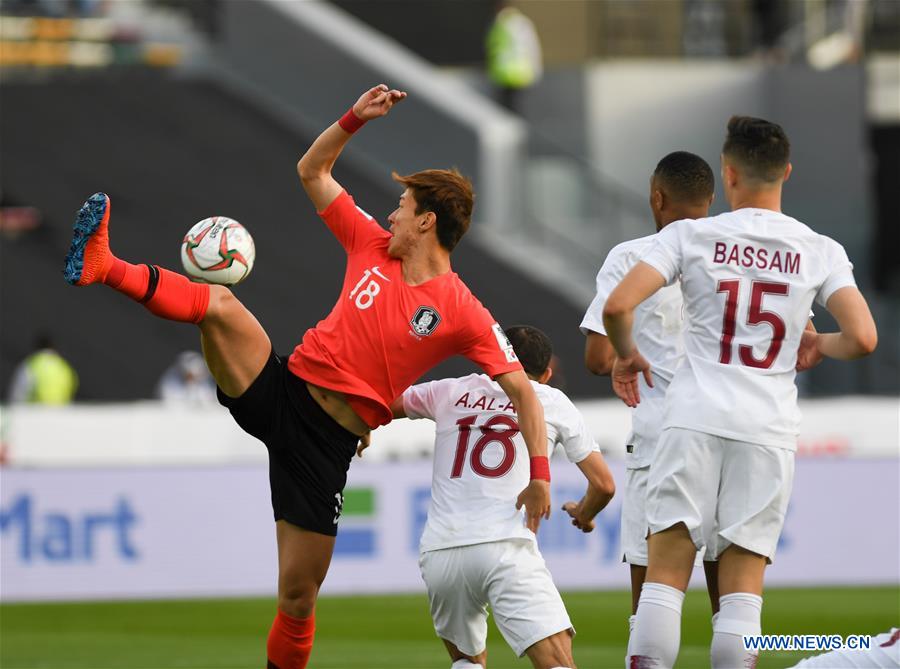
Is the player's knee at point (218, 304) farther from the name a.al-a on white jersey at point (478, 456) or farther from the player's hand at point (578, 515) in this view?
the player's hand at point (578, 515)

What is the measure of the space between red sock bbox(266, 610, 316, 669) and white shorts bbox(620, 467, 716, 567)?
1.37 m

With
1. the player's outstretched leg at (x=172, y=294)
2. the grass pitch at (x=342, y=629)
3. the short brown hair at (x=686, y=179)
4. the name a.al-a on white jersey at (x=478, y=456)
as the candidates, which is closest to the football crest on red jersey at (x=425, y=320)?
the name a.al-a on white jersey at (x=478, y=456)

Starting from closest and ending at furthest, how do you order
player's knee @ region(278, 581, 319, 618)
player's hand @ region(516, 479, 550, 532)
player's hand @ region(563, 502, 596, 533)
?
player's hand @ region(516, 479, 550, 532) < player's hand @ region(563, 502, 596, 533) < player's knee @ region(278, 581, 319, 618)

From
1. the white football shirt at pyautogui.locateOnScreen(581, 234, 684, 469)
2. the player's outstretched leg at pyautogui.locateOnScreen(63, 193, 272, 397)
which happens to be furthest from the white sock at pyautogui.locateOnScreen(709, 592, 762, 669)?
the player's outstretched leg at pyautogui.locateOnScreen(63, 193, 272, 397)

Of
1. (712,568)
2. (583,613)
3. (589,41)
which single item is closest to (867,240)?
(589,41)

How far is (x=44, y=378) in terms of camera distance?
1947 cm

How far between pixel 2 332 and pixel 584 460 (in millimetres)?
16124

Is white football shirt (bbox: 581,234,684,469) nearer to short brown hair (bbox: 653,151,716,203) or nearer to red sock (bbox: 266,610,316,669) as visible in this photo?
short brown hair (bbox: 653,151,716,203)

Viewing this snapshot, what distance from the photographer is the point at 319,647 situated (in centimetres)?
1105

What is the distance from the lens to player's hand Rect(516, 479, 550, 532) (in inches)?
250

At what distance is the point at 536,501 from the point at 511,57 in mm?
19079

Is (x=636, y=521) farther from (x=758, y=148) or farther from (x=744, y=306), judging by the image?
(x=758, y=148)

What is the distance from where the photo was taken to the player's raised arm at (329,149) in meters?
7.09

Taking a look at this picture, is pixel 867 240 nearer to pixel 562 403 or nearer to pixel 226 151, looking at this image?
pixel 226 151
